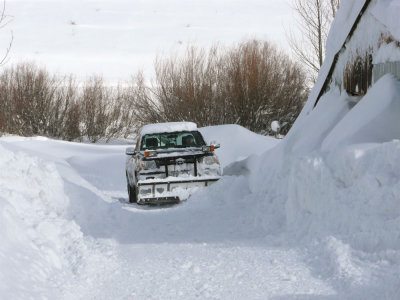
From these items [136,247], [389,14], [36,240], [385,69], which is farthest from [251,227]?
[389,14]

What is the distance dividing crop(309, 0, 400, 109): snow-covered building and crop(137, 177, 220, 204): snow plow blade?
3.31 m

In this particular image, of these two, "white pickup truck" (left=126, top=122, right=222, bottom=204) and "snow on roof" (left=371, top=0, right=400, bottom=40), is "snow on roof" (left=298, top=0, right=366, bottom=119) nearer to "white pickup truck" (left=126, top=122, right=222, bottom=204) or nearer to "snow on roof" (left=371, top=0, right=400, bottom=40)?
"snow on roof" (left=371, top=0, right=400, bottom=40)

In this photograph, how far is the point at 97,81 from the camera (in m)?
32.2

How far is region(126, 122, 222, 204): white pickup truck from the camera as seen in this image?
10.4 m

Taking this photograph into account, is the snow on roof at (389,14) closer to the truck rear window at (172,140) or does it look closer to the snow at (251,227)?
the snow at (251,227)

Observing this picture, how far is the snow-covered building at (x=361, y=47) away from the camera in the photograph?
25.9ft

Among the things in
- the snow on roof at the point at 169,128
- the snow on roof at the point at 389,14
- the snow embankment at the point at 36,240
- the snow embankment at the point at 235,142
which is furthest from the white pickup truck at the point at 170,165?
the snow embankment at the point at 235,142

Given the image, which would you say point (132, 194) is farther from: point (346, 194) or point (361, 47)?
point (346, 194)

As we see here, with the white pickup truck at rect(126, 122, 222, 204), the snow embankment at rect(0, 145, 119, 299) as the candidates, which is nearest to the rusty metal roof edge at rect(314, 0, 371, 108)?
the white pickup truck at rect(126, 122, 222, 204)

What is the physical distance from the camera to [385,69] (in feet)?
27.0

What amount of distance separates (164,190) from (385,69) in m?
4.49

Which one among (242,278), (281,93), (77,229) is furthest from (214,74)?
(242,278)

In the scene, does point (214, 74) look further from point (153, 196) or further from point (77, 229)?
point (77, 229)

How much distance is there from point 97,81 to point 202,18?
35983 millimetres
